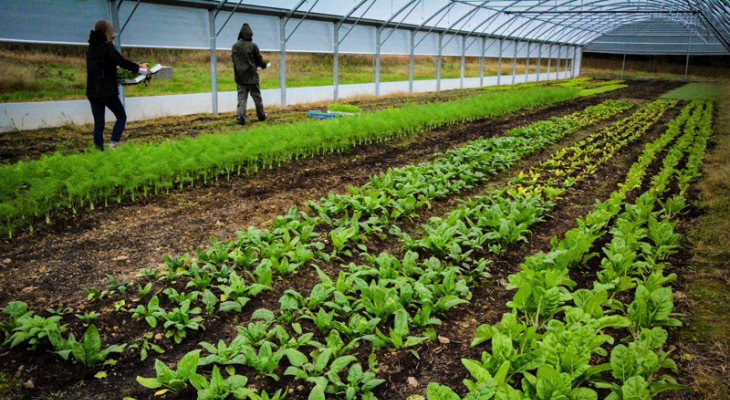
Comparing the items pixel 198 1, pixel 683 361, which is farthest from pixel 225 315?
pixel 198 1

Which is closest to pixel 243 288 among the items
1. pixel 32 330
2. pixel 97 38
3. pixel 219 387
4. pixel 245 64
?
pixel 219 387

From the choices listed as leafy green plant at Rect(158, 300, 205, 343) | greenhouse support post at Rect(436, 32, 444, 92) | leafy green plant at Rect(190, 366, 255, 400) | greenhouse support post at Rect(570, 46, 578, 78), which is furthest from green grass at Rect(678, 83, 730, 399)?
greenhouse support post at Rect(570, 46, 578, 78)

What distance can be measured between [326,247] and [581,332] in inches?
100

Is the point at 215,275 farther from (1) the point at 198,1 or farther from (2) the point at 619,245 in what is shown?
(1) the point at 198,1

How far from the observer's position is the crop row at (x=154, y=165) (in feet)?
16.7

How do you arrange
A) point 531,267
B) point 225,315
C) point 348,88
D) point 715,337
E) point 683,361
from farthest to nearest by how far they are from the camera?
point 348,88
point 531,267
point 225,315
point 715,337
point 683,361

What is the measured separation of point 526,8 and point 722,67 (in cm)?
2794

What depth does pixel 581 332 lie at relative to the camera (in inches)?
111

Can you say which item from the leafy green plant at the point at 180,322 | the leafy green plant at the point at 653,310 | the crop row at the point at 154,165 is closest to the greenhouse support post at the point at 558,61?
the crop row at the point at 154,165

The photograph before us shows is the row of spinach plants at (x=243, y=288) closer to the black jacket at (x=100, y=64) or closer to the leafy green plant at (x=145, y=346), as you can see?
the leafy green plant at (x=145, y=346)

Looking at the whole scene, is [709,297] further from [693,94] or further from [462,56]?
[693,94]

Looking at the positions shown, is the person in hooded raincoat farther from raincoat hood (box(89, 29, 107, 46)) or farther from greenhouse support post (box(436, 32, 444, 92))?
greenhouse support post (box(436, 32, 444, 92))

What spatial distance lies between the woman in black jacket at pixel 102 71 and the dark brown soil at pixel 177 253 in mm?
1255

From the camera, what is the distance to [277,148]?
746 cm
